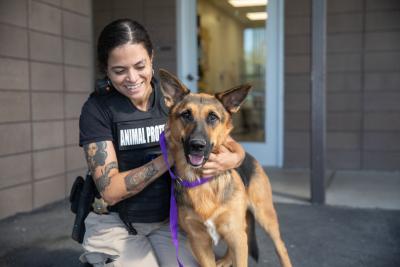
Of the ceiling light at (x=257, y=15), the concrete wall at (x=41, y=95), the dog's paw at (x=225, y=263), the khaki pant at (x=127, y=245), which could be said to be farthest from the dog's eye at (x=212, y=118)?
the ceiling light at (x=257, y=15)

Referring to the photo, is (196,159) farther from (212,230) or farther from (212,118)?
(212,230)

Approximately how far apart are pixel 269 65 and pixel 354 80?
116 centimetres

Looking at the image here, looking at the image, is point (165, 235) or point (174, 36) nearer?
point (165, 235)

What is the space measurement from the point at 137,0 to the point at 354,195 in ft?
13.3

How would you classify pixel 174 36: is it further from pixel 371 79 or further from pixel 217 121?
pixel 217 121

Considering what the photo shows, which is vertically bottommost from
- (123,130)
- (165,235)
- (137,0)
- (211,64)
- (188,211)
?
(165,235)

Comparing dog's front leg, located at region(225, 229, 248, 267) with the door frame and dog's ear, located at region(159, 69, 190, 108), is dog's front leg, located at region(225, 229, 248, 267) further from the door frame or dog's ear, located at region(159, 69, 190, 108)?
the door frame

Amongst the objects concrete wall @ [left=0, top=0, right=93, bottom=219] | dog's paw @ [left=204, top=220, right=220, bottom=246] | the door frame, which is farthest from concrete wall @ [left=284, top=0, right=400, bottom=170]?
dog's paw @ [left=204, top=220, right=220, bottom=246]

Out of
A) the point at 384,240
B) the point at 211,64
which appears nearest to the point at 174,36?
the point at 211,64

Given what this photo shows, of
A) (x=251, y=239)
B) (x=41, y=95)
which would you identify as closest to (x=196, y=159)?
(x=251, y=239)

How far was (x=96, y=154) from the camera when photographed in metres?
2.21

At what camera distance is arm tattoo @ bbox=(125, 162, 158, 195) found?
2.15 metres

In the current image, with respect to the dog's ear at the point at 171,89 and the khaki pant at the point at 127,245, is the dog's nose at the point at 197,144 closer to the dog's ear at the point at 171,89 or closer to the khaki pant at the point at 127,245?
the dog's ear at the point at 171,89

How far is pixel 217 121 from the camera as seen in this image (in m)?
2.15
